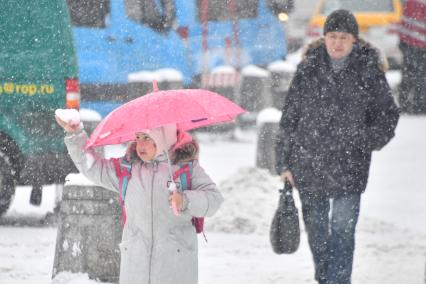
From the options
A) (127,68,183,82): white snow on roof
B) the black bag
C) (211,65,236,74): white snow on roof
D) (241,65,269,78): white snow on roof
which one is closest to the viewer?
the black bag

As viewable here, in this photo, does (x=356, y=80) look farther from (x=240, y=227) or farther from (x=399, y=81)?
(x=399, y=81)

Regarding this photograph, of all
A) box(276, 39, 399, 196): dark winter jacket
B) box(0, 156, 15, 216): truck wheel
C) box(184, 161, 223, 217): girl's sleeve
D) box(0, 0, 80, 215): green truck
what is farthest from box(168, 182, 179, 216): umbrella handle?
box(0, 156, 15, 216): truck wheel

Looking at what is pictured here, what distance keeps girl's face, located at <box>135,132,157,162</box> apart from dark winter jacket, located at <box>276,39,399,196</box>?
205 cm

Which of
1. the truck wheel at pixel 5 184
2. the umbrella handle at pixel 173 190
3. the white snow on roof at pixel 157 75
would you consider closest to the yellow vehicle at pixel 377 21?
the white snow on roof at pixel 157 75

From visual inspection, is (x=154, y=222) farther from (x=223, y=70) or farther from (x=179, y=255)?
(x=223, y=70)

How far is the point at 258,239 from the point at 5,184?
2030 mm

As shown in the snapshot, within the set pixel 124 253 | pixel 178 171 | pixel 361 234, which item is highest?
pixel 178 171

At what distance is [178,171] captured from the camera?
17.2 ft

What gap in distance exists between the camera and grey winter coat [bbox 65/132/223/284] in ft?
17.0

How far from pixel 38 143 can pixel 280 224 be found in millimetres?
2864

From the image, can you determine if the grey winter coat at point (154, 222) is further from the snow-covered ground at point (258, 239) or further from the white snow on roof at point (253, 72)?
the white snow on roof at point (253, 72)

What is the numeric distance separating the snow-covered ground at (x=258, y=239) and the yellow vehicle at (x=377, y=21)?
7.28 m

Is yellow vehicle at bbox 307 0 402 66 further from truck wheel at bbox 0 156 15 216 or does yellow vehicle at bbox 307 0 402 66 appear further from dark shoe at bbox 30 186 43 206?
truck wheel at bbox 0 156 15 216

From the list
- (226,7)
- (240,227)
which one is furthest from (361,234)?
(226,7)
